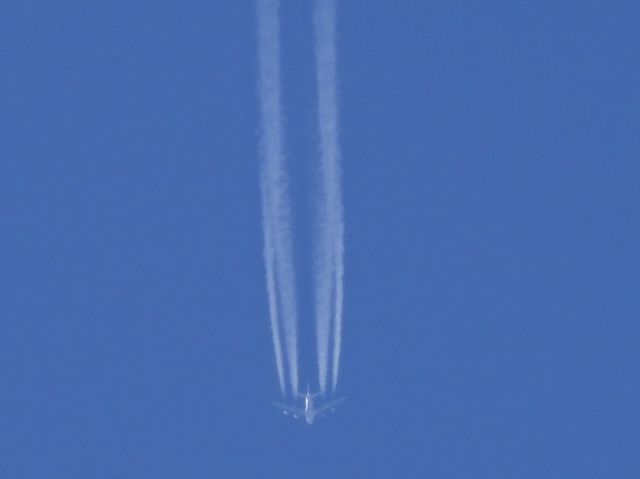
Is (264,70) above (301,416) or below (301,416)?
above

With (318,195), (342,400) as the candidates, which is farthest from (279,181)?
(342,400)

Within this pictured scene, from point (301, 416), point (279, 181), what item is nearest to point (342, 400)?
point (301, 416)

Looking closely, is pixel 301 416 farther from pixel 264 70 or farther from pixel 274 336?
pixel 264 70

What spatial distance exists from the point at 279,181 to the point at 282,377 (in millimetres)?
2707

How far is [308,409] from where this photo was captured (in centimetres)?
4234

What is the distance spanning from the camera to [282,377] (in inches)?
1674

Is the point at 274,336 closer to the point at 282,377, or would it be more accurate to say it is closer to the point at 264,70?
the point at 282,377

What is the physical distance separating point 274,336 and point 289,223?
1.69 m

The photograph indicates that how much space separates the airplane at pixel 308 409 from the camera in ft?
139

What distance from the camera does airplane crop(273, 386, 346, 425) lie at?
42.3 m

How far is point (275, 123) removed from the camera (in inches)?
1650

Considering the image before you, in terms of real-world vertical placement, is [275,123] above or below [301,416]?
above

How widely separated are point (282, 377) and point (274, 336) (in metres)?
0.57

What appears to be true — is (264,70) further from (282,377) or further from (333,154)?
(282,377)
